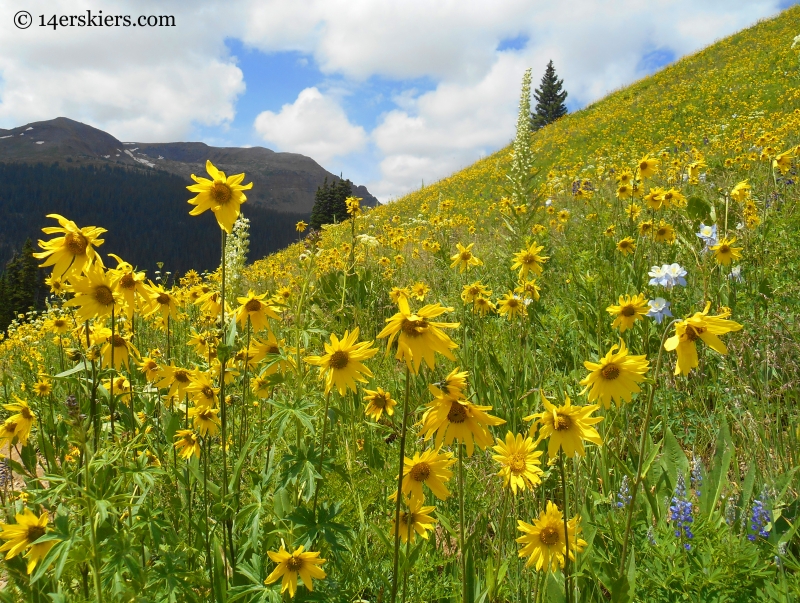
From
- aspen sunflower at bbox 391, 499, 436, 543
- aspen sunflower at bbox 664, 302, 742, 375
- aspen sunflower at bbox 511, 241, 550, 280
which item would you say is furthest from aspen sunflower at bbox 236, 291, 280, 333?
aspen sunflower at bbox 511, 241, 550, 280

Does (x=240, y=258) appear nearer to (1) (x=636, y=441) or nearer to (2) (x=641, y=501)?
(2) (x=641, y=501)

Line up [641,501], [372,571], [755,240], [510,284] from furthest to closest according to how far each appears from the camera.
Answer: [510,284] < [755,240] < [641,501] < [372,571]

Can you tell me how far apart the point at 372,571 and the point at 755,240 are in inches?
165

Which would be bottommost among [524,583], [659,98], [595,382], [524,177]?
[524,583]

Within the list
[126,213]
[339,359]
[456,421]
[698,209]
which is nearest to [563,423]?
[456,421]

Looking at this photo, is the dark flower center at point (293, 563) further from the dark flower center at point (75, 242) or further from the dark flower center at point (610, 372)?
the dark flower center at point (75, 242)

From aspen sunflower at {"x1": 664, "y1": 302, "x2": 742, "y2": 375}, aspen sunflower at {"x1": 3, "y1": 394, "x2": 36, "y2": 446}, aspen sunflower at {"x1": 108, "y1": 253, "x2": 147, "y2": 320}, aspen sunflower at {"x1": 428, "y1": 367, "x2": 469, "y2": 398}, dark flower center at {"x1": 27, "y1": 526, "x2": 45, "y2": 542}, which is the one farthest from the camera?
aspen sunflower at {"x1": 3, "y1": 394, "x2": 36, "y2": 446}

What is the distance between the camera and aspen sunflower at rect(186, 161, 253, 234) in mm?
1677

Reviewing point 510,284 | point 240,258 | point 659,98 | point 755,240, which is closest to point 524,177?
point 510,284

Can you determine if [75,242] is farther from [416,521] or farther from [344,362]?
[416,521]

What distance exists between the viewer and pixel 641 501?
1971 mm

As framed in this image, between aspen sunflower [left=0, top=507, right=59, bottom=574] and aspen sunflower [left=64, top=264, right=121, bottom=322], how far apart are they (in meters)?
0.71

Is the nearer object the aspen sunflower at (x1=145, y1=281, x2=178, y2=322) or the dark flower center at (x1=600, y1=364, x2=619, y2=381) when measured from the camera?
the dark flower center at (x1=600, y1=364, x2=619, y2=381)

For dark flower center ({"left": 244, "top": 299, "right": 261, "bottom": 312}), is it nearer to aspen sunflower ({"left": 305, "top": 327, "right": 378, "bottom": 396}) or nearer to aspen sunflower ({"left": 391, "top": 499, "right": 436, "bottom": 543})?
aspen sunflower ({"left": 305, "top": 327, "right": 378, "bottom": 396})
